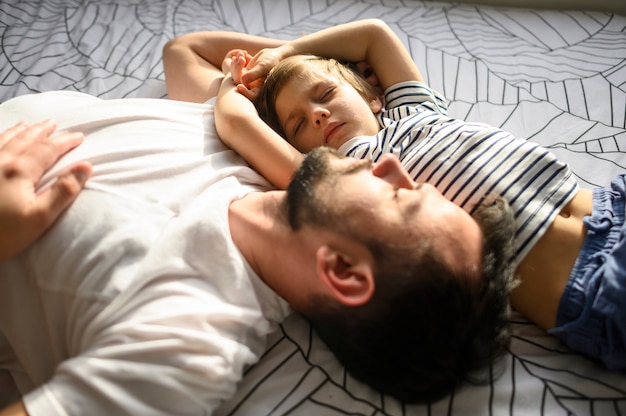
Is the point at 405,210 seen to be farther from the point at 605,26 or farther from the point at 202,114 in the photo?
the point at 605,26

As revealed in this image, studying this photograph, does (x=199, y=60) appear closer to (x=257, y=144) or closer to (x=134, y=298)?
(x=257, y=144)

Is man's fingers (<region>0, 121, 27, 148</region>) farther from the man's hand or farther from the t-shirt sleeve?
the t-shirt sleeve

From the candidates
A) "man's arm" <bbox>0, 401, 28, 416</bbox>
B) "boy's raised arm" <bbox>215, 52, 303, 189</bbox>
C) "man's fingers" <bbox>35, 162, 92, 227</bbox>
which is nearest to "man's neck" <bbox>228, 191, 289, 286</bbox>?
"boy's raised arm" <bbox>215, 52, 303, 189</bbox>

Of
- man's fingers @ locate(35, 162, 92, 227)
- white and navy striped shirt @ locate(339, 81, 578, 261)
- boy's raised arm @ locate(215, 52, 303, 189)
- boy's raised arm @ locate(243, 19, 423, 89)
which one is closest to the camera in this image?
man's fingers @ locate(35, 162, 92, 227)

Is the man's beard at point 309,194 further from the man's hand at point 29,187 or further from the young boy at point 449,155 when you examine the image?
the man's hand at point 29,187

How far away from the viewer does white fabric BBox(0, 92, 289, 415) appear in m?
0.67

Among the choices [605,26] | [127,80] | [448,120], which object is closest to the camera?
[448,120]

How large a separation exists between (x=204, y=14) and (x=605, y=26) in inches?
49.5

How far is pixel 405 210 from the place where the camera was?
725 millimetres

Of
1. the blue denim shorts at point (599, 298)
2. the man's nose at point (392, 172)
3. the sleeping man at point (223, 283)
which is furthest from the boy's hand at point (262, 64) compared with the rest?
the blue denim shorts at point (599, 298)

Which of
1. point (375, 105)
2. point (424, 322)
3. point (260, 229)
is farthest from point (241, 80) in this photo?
point (424, 322)

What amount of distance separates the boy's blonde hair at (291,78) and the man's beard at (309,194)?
1.09ft

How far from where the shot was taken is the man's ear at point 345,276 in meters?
0.69

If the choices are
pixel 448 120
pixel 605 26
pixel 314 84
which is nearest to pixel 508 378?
pixel 448 120
